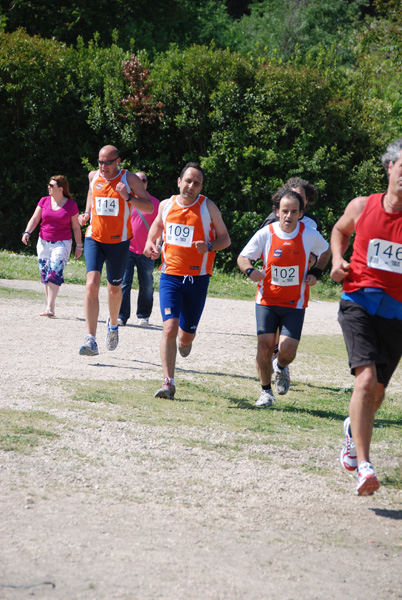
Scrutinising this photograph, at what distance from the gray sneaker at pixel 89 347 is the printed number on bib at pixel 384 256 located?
4169mm

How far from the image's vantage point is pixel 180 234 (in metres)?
7.09

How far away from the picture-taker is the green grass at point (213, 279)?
16344 millimetres

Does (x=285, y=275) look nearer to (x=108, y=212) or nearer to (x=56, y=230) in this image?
(x=108, y=212)

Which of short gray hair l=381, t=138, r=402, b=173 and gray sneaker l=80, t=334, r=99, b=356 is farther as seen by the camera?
gray sneaker l=80, t=334, r=99, b=356

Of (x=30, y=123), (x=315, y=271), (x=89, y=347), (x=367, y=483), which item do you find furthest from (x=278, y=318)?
(x=30, y=123)

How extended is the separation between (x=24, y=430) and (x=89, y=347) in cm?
286

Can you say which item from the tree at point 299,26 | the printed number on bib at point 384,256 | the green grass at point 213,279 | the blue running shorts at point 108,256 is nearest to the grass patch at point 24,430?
the printed number on bib at point 384,256

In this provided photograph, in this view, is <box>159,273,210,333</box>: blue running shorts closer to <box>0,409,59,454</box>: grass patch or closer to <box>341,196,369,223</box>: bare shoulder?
<box>0,409,59,454</box>: grass patch

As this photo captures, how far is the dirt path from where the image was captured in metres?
3.21

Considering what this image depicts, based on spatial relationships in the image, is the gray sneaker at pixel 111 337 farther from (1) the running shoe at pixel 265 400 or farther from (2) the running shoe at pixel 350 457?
(2) the running shoe at pixel 350 457

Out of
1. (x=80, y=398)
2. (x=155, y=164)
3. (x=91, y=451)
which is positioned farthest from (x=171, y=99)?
(x=91, y=451)

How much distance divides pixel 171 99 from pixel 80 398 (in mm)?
15740

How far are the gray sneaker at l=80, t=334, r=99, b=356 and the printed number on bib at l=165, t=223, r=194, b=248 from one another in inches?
67.0

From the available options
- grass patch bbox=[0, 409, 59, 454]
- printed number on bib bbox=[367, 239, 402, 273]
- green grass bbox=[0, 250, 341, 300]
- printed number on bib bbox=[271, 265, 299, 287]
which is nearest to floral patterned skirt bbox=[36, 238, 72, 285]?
green grass bbox=[0, 250, 341, 300]
